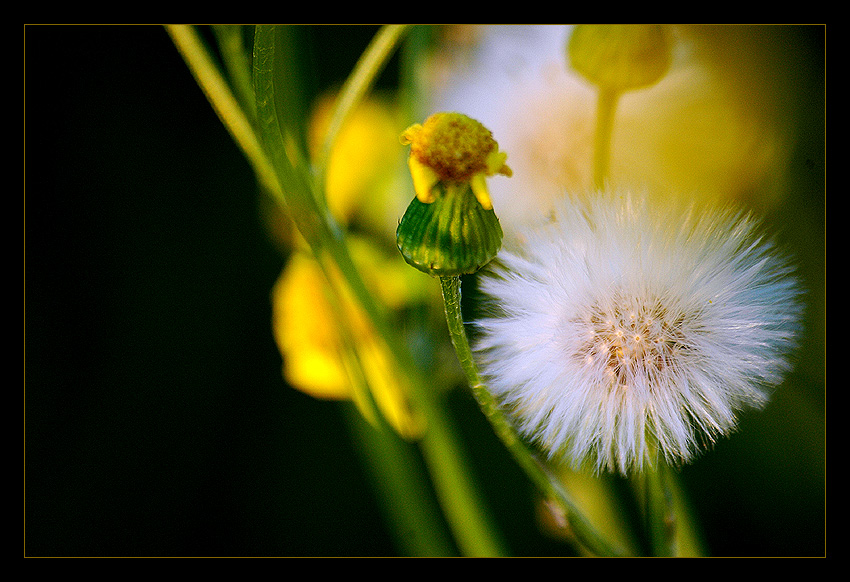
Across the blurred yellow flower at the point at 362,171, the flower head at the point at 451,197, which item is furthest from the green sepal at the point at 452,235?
the blurred yellow flower at the point at 362,171

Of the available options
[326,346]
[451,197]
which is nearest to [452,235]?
[451,197]

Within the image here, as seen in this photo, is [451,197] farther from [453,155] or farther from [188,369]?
[188,369]

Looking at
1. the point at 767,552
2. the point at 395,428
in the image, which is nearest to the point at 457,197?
the point at 395,428

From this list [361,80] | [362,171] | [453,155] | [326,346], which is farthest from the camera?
[362,171]

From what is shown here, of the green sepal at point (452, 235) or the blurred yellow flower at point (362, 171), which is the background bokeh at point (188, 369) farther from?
the green sepal at point (452, 235)

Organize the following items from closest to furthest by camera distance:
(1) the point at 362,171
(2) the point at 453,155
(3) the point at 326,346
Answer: (2) the point at 453,155 → (3) the point at 326,346 → (1) the point at 362,171

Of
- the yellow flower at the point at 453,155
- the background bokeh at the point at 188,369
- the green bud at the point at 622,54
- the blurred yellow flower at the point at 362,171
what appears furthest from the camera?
the blurred yellow flower at the point at 362,171
